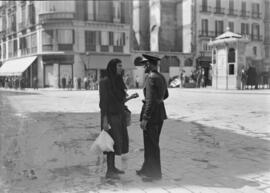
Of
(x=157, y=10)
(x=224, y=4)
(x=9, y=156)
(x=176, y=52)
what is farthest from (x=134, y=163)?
(x=224, y=4)

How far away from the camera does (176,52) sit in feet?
145

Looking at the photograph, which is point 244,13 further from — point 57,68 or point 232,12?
point 57,68

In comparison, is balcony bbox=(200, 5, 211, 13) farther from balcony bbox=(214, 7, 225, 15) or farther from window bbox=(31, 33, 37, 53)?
window bbox=(31, 33, 37, 53)

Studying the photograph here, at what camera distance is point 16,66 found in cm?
4181

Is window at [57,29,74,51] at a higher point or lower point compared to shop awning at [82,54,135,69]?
higher

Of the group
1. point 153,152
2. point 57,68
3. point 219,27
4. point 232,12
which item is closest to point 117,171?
point 153,152

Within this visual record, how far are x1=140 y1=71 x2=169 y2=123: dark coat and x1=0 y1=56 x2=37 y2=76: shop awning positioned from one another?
35869mm

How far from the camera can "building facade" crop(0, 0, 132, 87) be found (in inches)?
1495

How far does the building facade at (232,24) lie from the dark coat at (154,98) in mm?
41525

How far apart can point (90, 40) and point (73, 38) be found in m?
1.81

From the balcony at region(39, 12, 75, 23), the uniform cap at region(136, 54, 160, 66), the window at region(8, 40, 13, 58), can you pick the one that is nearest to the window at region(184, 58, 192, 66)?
the balcony at region(39, 12, 75, 23)

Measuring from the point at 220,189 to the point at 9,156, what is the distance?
3777 mm

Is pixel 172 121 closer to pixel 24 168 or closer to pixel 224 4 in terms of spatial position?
pixel 24 168

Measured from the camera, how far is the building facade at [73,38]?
38.0 metres
